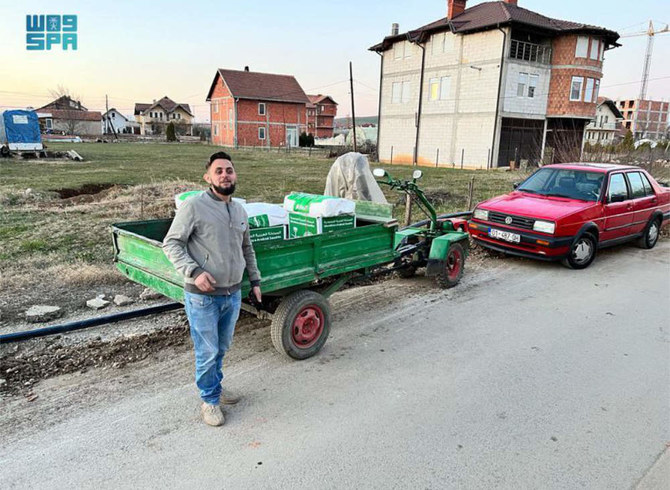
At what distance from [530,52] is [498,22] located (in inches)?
153

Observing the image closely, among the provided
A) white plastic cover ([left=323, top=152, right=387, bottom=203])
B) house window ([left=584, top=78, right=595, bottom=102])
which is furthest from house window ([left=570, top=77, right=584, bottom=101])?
white plastic cover ([left=323, top=152, right=387, bottom=203])

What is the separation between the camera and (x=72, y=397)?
3592 mm

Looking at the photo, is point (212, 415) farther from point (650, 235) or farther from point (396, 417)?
point (650, 235)

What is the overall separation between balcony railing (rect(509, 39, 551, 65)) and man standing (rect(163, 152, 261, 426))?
32212 millimetres

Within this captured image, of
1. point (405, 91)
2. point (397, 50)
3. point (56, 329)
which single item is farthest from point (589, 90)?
point (56, 329)

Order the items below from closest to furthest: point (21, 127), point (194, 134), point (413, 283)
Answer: point (413, 283) < point (21, 127) < point (194, 134)

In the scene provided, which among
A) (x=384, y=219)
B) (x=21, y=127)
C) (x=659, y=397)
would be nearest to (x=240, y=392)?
(x=384, y=219)

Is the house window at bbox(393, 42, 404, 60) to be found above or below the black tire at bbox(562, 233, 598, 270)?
above

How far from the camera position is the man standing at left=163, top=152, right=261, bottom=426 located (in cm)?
306

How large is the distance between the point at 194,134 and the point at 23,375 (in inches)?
3411

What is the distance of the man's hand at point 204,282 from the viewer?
9.81 ft

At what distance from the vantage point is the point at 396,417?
11.6 ft

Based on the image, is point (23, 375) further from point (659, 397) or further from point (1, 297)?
point (659, 397)

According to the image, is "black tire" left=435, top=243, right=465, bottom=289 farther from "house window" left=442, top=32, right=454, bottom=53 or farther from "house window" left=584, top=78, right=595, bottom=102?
"house window" left=584, top=78, right=595, bottom=102
